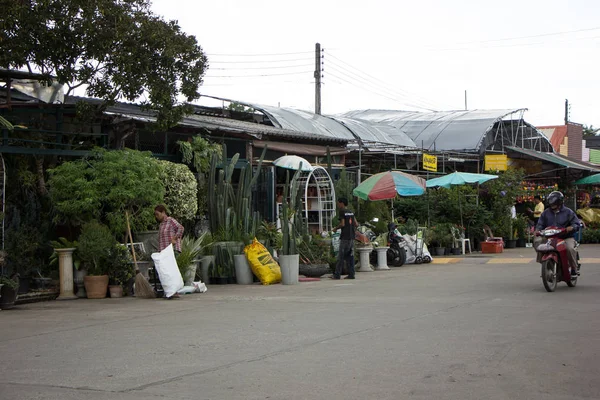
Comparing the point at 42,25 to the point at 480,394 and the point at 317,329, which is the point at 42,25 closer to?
the point at 317,329

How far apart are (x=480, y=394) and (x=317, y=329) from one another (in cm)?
379

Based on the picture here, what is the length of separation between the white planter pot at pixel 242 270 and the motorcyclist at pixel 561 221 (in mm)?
6316

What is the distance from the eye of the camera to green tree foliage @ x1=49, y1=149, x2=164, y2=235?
48.5 feet

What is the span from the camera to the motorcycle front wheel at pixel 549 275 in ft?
44.6

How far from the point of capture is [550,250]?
544 inches

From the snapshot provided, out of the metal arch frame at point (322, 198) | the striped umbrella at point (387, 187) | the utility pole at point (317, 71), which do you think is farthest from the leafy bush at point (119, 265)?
the utility pole at point (317, 71)

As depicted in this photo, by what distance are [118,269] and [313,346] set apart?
24.0ft

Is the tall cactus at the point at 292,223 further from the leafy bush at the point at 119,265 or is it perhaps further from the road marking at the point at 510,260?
the road marking at the point at 510,260

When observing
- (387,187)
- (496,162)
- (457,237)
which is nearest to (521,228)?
(496,162)

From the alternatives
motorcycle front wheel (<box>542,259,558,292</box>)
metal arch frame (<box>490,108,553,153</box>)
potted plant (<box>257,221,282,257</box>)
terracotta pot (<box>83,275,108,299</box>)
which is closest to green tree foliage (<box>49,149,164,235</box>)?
terracotta pot (<box>83,275,108,299</box>)

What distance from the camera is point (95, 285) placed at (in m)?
14.6

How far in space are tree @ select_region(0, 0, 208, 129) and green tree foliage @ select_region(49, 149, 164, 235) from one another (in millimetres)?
1454

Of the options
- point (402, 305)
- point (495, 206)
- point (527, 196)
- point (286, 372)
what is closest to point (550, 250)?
point (402, 305)

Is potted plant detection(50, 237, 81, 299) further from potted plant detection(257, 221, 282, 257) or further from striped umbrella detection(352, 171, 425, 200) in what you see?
striped umbrella detection(352, 171, 425, 200)
